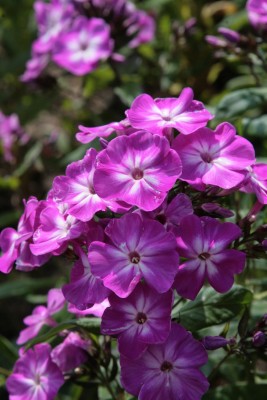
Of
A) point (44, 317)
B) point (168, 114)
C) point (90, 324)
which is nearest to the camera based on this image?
point (168, 114)

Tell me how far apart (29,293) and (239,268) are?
5.31ft

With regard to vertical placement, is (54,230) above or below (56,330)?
above

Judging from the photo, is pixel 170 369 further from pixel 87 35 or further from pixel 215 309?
pixel 87 35

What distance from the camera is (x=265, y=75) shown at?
8.84 ft

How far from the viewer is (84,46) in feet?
9.49

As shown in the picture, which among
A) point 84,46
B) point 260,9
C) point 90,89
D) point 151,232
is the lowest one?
point 90,89

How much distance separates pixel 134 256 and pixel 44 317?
2.03ft

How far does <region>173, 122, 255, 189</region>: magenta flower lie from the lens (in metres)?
1.47

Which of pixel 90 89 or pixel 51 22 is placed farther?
pixel 90 89

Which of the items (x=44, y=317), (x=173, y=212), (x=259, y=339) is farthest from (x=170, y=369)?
(x=44, y=317)

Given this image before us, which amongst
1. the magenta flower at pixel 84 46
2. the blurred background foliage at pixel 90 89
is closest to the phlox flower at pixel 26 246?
the blurred background foliage at pixel 90 89

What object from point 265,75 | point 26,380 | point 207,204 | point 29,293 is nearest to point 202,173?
point 207,204

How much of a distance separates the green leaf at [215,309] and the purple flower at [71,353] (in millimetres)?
273

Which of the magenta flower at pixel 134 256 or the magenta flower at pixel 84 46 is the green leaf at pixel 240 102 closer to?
the magenta flower at pixel 84 46
